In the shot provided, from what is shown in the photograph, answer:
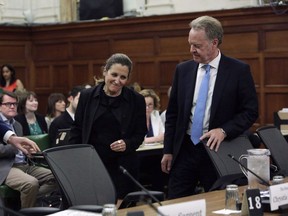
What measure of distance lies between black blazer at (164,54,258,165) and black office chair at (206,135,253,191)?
0.07 meters

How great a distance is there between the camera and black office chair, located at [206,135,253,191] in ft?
14.5

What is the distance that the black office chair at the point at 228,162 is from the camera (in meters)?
4.41

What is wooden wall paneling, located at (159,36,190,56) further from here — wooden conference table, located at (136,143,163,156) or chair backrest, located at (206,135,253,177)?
chair backrest, located at (206,135,253,177)

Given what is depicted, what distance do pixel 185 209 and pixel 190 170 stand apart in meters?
1.88

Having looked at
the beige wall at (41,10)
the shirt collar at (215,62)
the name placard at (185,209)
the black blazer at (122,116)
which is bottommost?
the name placard at (185,209)

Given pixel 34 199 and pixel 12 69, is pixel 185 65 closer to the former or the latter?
pixel 34 199

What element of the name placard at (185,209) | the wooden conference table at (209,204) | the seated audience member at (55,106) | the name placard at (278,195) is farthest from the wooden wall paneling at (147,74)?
the name placard at (185,209)

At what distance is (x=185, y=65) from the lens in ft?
16.4

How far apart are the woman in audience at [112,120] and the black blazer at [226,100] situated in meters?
0.35

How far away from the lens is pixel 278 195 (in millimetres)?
3457

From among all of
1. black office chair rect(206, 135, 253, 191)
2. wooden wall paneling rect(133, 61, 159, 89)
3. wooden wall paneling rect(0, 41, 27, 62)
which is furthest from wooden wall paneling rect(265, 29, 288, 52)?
black office chair rect(206, 135, 253, 191)

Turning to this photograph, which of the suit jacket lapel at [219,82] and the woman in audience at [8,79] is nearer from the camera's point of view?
the suit jacket lapel at [219,82]

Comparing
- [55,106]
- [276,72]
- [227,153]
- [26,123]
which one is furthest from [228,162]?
[276,72]

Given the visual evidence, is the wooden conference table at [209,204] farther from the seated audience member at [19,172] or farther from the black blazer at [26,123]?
the black blazer at [26,123]
